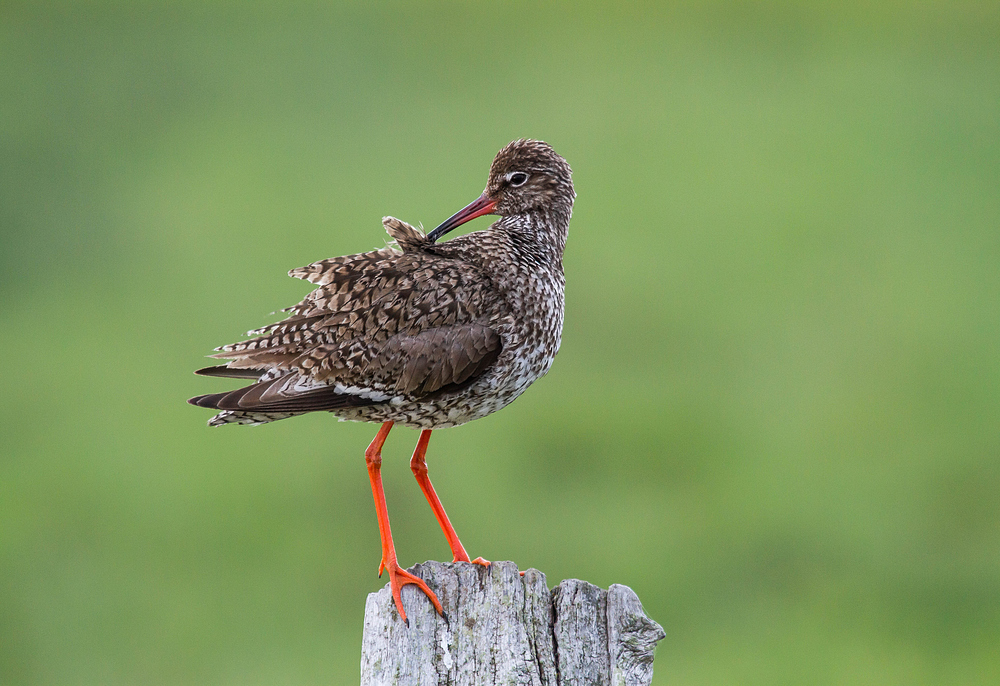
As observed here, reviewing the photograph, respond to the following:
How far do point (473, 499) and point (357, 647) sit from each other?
3.13 meters

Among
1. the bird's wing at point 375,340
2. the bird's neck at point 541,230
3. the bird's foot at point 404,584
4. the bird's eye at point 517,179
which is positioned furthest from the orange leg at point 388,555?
the bird's eye at point 517,179

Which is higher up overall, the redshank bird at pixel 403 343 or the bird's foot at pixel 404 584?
the redshank bird at pixel 403 343

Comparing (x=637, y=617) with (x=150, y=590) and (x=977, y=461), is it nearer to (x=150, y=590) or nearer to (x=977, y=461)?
(x=150, y=590)

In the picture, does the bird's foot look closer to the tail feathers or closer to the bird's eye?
the tail feathers

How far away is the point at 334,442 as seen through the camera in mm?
16391

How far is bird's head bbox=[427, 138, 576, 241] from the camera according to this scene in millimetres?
6250

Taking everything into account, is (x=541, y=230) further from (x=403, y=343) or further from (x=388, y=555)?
(x=388, y=555)

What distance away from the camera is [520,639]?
174 inches

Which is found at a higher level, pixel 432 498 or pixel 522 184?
pixel 522 184

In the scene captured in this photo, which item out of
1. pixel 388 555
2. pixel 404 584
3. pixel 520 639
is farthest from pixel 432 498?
pixel 520 639

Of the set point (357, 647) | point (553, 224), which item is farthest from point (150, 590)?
point (553, 224)

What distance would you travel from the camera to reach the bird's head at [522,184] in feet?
20.5

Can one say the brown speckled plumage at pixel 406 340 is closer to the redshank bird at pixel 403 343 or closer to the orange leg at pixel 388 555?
the redshank bird at pixel 403 343

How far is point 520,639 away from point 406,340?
172 cm
